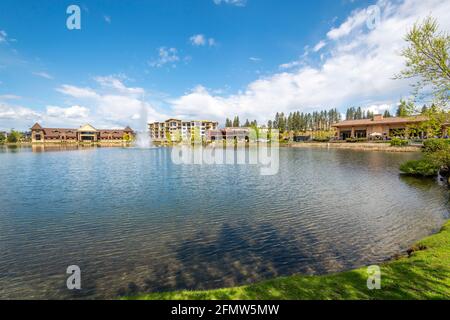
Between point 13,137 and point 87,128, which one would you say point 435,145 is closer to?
point 87,128

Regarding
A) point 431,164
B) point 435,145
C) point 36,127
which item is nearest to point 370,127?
point 431,164

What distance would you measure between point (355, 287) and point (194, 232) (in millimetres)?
7805

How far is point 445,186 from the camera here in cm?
2133

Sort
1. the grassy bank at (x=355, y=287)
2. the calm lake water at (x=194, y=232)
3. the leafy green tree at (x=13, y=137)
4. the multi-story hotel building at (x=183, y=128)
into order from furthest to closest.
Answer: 1. the multi-story hotel building at (x=183, y=128)
2. the leafy green tree at (x=13, y=137)
3. the calm lake water at (x=194, y=232)
4. the grassy bank at (x=355, y=287)

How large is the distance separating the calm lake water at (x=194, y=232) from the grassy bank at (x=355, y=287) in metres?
1.75

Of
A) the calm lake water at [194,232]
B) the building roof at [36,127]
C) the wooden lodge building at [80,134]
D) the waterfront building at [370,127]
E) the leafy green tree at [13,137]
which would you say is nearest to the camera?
the calm lake water at [194,232]

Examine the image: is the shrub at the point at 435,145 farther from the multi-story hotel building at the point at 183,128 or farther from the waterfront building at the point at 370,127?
the multi-story hotel building at the point at 183,128

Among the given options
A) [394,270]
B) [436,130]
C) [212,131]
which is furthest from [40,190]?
[212,131]

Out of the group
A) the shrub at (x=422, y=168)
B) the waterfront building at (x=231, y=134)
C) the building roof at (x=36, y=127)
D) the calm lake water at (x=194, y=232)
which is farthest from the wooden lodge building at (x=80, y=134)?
the shrub at (x=422, y=168)

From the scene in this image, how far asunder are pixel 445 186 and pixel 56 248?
31109 millimetres

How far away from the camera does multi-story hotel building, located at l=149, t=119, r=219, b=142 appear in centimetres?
14562

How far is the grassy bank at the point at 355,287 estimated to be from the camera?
5531mm
